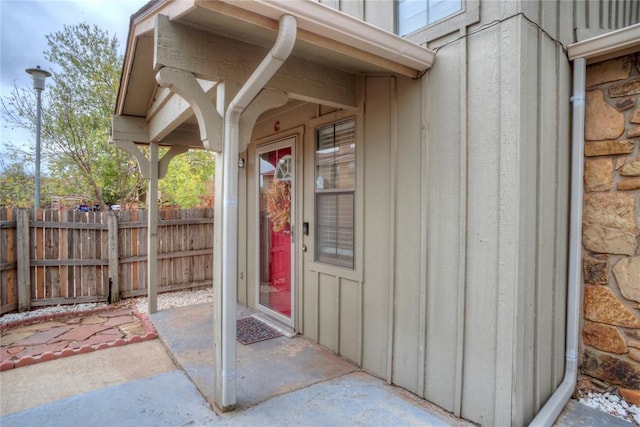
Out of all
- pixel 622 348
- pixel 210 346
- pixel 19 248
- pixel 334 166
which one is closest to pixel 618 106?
pixel 622 348

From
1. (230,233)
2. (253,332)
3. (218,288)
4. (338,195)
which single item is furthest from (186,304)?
(230,233)

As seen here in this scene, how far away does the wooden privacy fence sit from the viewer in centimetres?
428

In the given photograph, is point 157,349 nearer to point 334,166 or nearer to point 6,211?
point 334,166

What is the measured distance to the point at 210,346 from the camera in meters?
3.29

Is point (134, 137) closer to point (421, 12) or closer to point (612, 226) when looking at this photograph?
point (421, 12)

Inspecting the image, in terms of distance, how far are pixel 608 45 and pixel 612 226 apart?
1.16 metres

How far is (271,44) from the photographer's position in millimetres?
2236

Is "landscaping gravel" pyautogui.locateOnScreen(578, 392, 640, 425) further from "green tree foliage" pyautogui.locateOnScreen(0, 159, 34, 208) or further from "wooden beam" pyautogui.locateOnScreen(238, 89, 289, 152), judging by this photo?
"green tree foliage" pyautogui.locateOnScreen(0, 159, 34, 208)

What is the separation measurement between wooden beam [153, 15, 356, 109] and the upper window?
0.57 m

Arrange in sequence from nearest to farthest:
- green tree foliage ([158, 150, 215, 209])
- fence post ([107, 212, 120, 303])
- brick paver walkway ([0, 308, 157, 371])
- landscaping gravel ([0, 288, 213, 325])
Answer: brick paver walkway ([0, 308, 157, 371]) < landscaping gravel ([0, 288, 213, 325]) < fence post ([107, 212, 120, 303]) < green tree foliage ([158, 150, 215, 209])

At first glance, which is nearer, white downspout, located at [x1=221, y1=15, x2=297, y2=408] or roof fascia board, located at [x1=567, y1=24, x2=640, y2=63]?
roof fascia board, located at [x1=567, y1=24, x2=640, y2=63]

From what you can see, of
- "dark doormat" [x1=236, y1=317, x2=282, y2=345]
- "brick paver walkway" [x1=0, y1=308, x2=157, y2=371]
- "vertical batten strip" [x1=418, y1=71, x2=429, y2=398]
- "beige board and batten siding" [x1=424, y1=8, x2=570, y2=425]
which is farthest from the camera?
"dark doormat" [x1=236, y1=317, x2=282, y2=345]

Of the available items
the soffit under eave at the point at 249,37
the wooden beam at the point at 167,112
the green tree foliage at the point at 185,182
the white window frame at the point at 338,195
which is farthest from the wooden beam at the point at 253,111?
the green tree foliage at the point at 185,182

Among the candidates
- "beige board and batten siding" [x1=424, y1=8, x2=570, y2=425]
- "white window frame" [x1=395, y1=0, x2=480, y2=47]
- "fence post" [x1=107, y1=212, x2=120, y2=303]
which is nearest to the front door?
"white window frame" [x1=395, y1=0, x2=480, y2=47]
